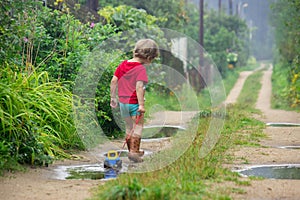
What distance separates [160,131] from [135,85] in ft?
13.9

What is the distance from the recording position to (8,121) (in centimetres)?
700

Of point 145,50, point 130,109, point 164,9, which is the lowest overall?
point 130,109

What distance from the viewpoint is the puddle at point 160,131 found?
1109 centimetres

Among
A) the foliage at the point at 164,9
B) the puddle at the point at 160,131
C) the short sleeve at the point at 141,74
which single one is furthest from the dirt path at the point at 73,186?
the foliage at the point at 164,9

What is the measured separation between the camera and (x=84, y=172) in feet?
23.1

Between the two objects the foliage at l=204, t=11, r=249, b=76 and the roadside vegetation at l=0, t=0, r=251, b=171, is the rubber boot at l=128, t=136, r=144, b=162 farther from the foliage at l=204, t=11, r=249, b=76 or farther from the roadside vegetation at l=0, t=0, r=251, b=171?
the foliage at l=204, t=11, r=249, b=76

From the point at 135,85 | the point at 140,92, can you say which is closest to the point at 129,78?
the point at 135,85

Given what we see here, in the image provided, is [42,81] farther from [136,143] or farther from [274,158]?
[274,158]

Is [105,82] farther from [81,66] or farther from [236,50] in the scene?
[236,50]

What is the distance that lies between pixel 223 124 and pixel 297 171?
5105 mm

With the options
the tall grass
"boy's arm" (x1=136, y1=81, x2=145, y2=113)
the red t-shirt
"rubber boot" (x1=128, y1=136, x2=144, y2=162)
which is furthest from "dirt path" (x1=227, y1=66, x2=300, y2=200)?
the tall grass

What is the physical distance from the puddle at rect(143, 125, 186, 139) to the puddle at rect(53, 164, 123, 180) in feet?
11.6

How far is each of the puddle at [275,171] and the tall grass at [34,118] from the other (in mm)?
2380

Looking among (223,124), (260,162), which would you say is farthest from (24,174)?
(223,124)
